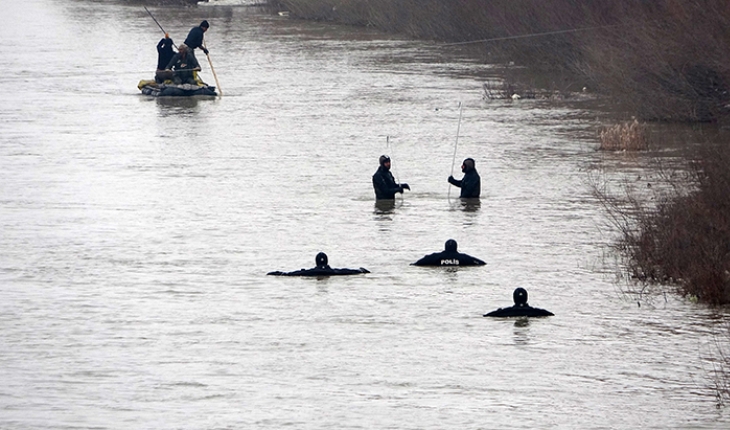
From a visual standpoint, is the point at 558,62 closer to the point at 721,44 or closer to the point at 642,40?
the point at 642,40

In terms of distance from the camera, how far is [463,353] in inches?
608

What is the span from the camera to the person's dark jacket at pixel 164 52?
122 ft

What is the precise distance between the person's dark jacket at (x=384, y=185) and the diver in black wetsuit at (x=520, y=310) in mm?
7126

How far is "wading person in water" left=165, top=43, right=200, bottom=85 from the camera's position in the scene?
37781 mm

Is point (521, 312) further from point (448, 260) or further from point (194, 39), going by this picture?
point (194, 39)

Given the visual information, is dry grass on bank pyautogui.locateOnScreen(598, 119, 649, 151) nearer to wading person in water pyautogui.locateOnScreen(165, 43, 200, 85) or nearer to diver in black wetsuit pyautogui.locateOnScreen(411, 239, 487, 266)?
diver in black wetsuit pyautogui.locateOnScreen(411, 239, 487, 266)

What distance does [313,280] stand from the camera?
18953 mm

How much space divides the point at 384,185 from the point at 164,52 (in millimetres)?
15238

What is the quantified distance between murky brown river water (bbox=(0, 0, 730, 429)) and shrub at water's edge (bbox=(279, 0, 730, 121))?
1.70m

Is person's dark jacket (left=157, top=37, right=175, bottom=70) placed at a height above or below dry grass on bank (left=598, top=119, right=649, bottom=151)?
above

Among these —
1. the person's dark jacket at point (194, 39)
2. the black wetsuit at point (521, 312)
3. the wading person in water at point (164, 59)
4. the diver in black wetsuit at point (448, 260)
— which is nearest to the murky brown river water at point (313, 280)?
the black wetsuit at point (521, 312)

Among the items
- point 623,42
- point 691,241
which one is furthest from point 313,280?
point 623,42

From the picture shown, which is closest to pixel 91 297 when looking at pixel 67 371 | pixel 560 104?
pixel 67 371

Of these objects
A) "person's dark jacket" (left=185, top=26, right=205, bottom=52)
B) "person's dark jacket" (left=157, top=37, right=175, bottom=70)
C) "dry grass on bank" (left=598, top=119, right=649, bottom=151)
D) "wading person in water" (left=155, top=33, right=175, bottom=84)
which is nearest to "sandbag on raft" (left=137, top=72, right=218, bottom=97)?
"wading person in water" (left=155, top=33, right=175, bottom=84)
